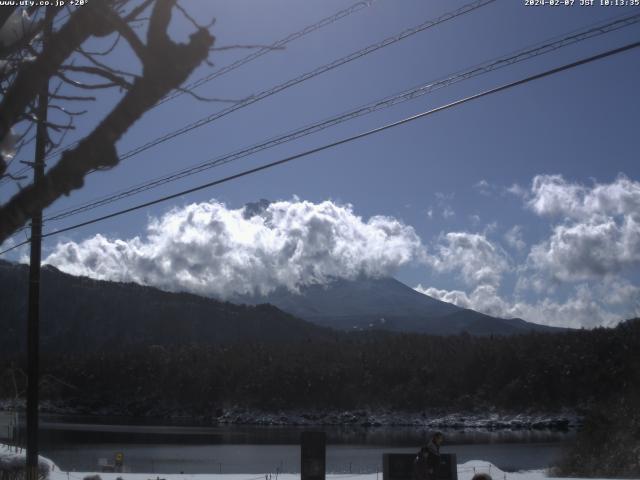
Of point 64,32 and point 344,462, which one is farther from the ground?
point 64,32

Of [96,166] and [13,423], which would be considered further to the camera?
[13,423]

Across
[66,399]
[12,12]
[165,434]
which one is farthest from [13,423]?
[66,399]

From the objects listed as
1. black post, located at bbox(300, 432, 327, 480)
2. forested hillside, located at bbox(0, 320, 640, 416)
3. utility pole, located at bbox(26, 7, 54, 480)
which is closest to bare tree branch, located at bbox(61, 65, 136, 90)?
utility pole, located at bbox(26, 7, 54, 480)

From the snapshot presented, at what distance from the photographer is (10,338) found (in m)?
187

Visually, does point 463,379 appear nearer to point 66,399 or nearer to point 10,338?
point 66,399

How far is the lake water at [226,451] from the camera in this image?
53219 mm

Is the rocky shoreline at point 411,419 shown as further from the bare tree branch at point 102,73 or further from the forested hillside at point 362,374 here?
the bare tree branch at point 102,73

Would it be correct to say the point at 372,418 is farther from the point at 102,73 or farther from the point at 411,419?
the point at 102,73

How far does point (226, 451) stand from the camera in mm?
70562

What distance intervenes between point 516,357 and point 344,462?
268 feet

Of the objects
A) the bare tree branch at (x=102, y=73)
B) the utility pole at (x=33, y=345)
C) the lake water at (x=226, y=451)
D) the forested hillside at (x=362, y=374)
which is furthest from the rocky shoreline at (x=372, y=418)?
the bare tree branch at (x=102, y=73)

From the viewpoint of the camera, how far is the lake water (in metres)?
53.2

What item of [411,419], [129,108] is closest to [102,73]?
[129,108]

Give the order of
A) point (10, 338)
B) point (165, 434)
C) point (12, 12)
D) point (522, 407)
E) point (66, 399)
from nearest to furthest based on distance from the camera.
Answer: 1. point (12, 12)
2. point (165, 434)
3. point (522, 407)
4. point (66, 399)
5. point (10, 338)
